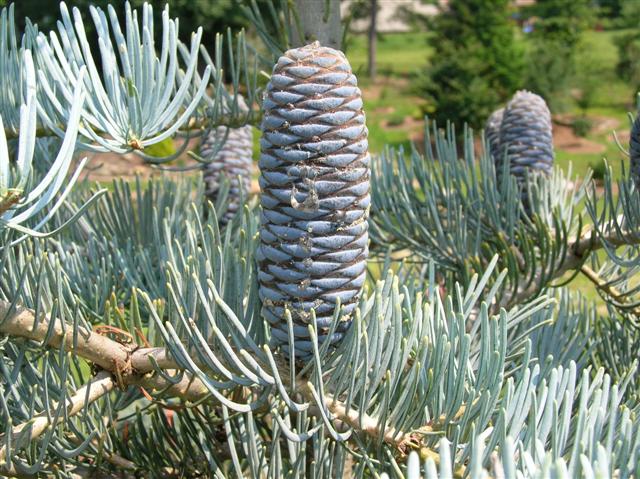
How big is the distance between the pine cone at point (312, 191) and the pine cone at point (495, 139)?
1.31 ft

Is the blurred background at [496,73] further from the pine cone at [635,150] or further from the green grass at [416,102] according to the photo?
the pine cone at [635,150]

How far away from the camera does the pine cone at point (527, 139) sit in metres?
0.73

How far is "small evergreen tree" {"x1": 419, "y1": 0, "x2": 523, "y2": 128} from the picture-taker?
6395 mm

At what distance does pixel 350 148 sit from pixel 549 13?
350 inches

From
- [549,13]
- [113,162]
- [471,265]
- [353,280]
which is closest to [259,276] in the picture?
[353,280]

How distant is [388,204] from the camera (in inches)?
28.8

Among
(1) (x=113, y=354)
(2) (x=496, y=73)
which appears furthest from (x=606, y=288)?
(2) (x=496, y=73)

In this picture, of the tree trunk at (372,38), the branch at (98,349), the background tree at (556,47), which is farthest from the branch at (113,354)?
the tree trunk at (372,38)

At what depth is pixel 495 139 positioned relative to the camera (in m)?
0.82

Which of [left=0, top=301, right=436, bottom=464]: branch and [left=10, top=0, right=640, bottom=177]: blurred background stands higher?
[left=10, top=0, right=640, bottom=177]: blurred background

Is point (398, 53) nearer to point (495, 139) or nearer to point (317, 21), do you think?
point (495, 139)

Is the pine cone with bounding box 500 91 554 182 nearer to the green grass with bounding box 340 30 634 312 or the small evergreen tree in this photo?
the green grass with bounding box 340 30 634 312

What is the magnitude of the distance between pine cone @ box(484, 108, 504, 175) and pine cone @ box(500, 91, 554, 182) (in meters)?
0.02

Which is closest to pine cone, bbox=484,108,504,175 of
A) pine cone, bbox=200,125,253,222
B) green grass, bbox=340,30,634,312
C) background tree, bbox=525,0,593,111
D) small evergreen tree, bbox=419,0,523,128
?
pine cone, bbox=200,125,253,222
